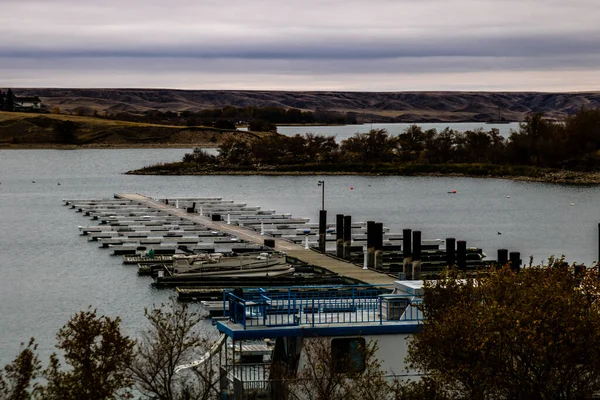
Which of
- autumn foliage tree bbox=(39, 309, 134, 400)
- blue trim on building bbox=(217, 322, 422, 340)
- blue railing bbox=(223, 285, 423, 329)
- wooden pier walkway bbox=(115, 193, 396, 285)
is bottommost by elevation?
wooden pier walkway bbox=(115, 193, 396, 285)

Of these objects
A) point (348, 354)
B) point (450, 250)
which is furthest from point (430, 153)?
point (348, 354)

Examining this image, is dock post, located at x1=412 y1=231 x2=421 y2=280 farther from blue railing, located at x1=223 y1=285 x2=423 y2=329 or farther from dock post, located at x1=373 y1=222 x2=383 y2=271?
blue railing, located at x1=223 y1=285 x2=423 y2=329

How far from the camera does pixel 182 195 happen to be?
12156 centimetres

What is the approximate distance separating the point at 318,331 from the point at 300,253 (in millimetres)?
40910

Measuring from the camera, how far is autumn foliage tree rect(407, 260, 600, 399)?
65.8 feet

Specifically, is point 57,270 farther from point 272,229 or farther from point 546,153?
point 546,153

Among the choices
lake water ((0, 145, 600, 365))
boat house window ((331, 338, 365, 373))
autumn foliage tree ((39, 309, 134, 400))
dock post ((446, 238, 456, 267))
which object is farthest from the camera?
lake water ((0, 145, 600, 365))

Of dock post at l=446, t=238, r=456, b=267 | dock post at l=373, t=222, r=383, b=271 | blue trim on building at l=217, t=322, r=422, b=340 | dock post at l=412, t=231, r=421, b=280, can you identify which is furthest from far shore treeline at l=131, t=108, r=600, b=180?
blue trim on building at l=217, t=322, r=422, b=340

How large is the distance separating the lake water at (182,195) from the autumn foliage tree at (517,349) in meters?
22.5

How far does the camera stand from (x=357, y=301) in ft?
77.6

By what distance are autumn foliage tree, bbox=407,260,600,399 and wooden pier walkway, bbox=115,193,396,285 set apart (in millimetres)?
27625

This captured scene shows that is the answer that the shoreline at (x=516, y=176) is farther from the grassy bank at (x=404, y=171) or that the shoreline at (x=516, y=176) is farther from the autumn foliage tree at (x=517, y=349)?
the autumn foliage tree at (x=517, y=349)

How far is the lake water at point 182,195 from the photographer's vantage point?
52281mm

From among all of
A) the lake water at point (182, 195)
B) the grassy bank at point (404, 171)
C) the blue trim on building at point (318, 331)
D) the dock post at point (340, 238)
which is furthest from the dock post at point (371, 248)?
the grassy bank at point (404, 171)
